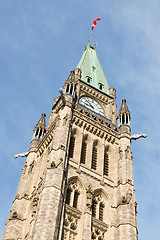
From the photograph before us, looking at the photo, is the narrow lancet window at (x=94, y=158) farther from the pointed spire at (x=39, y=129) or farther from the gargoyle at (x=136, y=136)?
the pointed spire at (x=39, y=129)

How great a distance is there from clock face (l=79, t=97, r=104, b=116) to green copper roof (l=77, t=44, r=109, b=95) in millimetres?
2866

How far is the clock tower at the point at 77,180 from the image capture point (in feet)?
89.7

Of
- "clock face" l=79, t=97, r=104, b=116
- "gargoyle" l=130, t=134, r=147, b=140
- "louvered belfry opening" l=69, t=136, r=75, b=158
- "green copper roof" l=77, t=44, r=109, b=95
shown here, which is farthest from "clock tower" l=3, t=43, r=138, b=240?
"green copper roof" l=77, t=44, r=109, b=95

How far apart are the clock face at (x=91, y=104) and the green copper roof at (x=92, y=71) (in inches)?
113

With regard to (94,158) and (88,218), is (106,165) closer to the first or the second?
(94,158)

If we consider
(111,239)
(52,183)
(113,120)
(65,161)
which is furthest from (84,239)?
(113,120)

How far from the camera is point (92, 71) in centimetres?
4950

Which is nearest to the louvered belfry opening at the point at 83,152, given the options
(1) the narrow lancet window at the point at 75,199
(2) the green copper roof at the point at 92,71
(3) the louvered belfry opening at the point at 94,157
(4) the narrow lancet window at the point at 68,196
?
(3) the louvered belfry opening at the point at 94,157

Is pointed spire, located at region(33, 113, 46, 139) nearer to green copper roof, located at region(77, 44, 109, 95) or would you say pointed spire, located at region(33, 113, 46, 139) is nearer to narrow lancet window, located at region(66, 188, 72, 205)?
green copper roof, located at region(77, 44, 109, 95)

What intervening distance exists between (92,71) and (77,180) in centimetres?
2151

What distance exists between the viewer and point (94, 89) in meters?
45.3

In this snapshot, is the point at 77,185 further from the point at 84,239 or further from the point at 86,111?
the point at 86,111

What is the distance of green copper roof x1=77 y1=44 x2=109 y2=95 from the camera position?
46.9m

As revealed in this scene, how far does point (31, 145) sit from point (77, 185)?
31.9 feet
